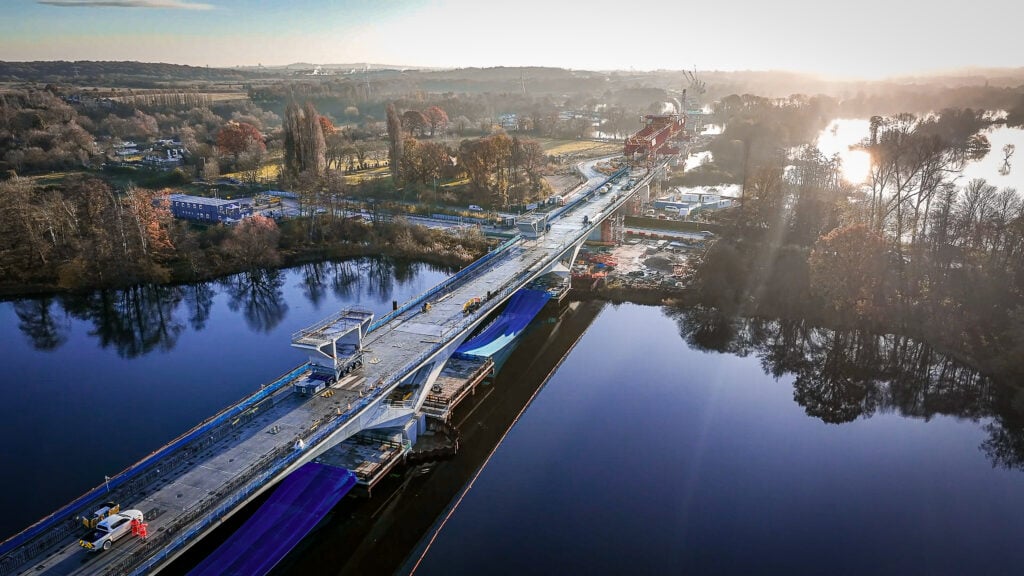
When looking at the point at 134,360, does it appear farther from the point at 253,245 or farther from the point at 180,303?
the point at 253,245

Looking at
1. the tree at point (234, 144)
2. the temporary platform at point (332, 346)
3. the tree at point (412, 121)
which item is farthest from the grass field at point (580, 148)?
the temporary platform at point (332, 346)

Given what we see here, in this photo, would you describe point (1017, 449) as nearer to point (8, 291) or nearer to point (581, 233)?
point (581, 233)

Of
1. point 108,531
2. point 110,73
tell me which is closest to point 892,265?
point 108,531

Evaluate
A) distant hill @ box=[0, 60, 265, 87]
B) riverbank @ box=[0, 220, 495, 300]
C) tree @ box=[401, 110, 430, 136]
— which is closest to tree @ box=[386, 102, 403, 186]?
riverbank @ box=[0, 220, 495, 300]

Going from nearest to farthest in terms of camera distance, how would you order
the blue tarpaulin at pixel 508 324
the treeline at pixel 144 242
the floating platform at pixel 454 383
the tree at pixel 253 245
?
the floating platform at pixel 454 383
the blue tarpaulin at pixel 508 324
the treeline at pixel 144 242
the tree at pixel 253 245

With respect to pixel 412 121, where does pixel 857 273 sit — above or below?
below

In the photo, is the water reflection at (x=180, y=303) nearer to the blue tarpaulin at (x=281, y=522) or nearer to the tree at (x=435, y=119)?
the blue tarpaulin at (x=281, y=522)
